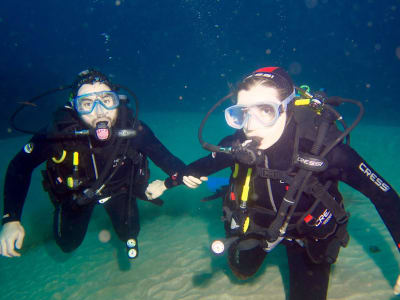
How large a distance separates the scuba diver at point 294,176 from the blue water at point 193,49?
0.74 metres

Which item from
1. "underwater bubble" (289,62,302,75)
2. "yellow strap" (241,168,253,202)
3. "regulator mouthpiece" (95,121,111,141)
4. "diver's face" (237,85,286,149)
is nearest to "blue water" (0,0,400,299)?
"underwater bubble" (289,62,302,75)

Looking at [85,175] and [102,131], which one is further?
[85,175]

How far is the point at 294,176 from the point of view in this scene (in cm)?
274

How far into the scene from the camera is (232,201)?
3.26 meters

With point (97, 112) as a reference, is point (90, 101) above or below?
above

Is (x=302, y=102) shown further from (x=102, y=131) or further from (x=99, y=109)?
(x=99, y=109)

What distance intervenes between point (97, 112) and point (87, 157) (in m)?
0.82

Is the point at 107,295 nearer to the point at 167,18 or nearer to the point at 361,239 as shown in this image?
Result: the point at 361,239

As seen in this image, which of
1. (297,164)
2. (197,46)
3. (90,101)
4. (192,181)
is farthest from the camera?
(197,46)

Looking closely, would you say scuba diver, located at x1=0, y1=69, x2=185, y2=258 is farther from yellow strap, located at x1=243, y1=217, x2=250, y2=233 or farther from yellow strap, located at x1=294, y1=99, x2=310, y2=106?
yellow strap, located at x1=294, y1=99, x2=310, y2=106

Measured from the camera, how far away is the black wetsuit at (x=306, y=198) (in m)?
2.65

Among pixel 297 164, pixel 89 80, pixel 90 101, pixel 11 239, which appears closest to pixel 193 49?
pixel 89 80

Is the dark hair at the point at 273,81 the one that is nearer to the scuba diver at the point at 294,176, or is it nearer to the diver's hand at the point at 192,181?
the scuba diver at the point at 294,176

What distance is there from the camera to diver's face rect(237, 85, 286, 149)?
106 inches
